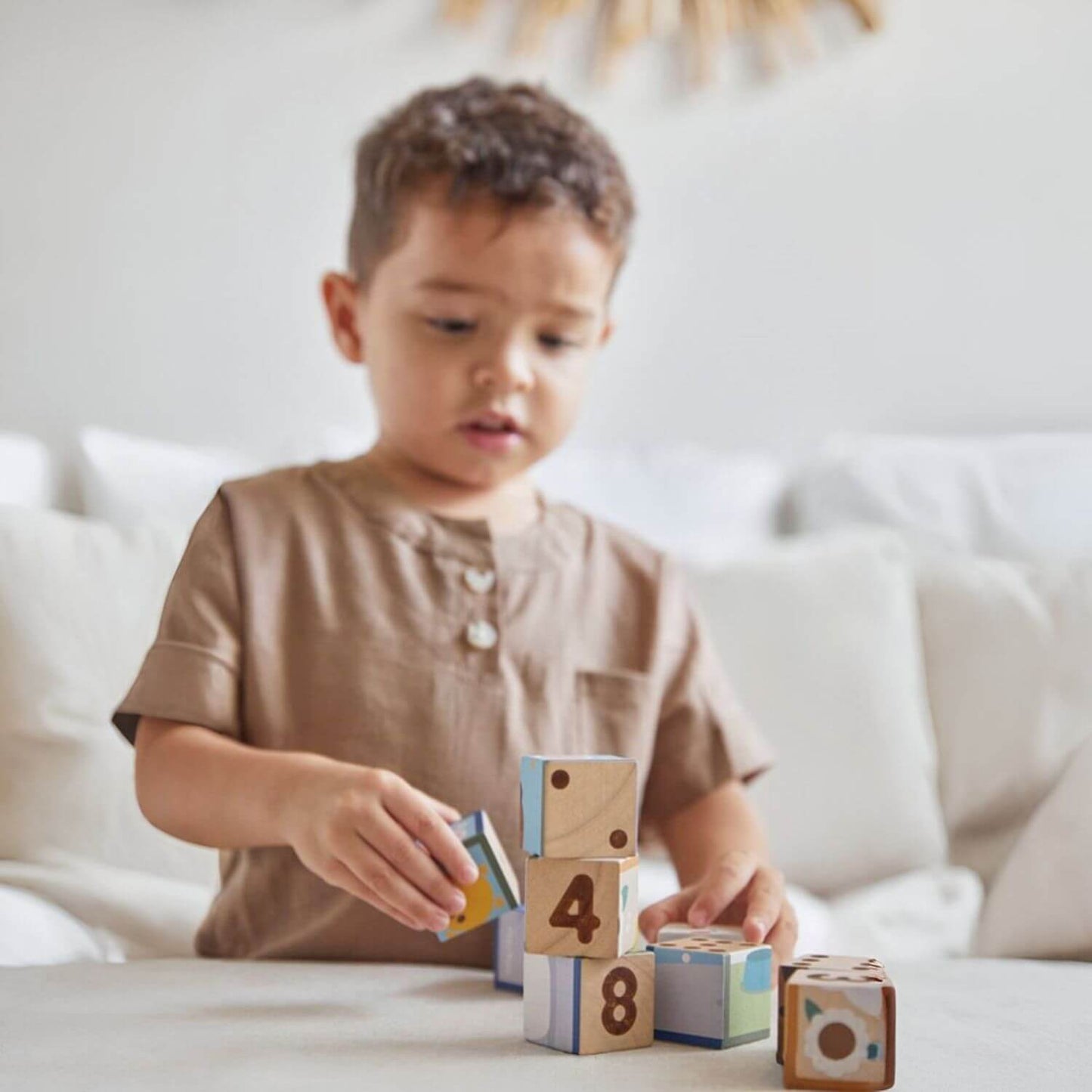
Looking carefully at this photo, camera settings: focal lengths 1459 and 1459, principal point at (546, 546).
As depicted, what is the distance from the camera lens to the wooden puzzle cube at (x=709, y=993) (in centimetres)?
52

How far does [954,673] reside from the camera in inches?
45.3

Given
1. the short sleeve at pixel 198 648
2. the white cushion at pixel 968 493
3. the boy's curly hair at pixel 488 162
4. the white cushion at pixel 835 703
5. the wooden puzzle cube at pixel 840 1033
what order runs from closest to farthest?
the wooden puzzle cube at pixel 840 1033 → the short sleeve at pixel 198 648 → the boy's curly hair at pixel 488 162 → the white cushion at pixel 835 703 → the white cushion at pixel 968 493

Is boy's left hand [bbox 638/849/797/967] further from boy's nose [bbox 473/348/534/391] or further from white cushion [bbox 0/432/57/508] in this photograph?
white cushion [bbox 0/432/57/508]

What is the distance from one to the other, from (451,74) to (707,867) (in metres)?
1.02

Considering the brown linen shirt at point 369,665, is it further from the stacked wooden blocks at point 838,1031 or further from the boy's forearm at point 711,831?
the stacked wooden blocks at point 838,1031

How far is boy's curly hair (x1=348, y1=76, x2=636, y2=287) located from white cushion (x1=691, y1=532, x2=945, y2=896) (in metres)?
0.37

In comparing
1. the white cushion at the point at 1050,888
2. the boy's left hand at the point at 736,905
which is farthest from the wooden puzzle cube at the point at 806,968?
the white cushion at the point at 1050,888

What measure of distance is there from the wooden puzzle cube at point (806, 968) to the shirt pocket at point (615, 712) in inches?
11.1

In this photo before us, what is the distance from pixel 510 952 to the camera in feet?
2.08

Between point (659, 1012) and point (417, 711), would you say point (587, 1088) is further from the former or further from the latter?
point (417, 711)

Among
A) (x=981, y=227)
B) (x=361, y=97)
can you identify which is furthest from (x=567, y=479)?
(x=981, y=227)

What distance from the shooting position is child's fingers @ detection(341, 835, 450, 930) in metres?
0.55

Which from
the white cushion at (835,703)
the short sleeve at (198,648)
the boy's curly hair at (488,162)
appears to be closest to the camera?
the short sleeve at (198,648)

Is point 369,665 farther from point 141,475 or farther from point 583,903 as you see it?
point 141,475
